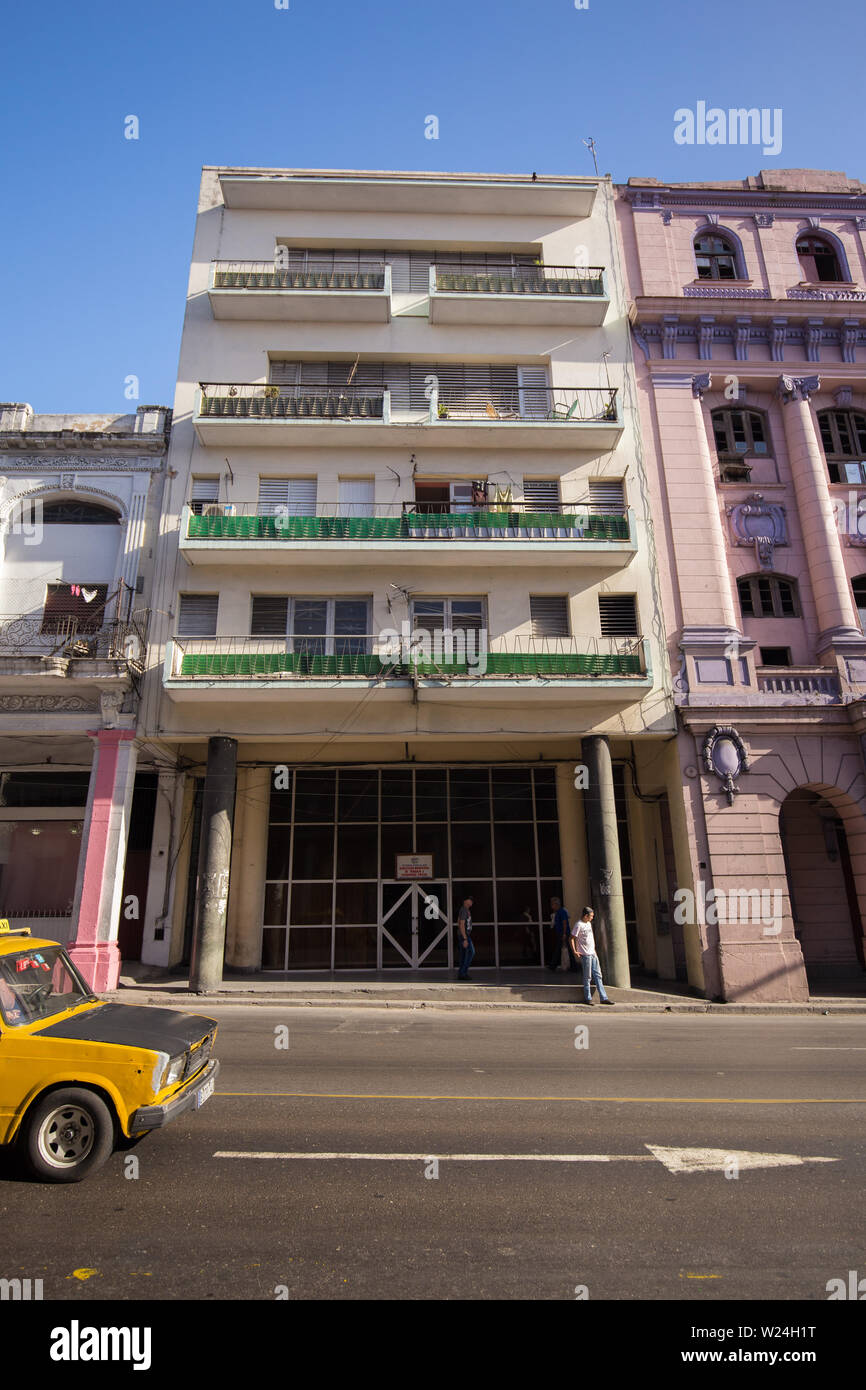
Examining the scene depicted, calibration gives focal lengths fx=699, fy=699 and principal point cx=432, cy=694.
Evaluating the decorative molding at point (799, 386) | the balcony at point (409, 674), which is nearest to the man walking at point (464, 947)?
the balcony at point (409, 674)

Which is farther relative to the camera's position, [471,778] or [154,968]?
[471,778]

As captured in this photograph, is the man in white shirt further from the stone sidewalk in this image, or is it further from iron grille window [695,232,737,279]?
iron grille window [695,232,737,279]

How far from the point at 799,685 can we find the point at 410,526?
431 inches

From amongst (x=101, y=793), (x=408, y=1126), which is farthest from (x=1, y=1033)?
(x=101, y=793)

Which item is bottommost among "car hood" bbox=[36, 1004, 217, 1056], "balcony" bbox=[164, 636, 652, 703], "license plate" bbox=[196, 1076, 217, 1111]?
"license plate" bbox=[196, 1076, 217, 1111]

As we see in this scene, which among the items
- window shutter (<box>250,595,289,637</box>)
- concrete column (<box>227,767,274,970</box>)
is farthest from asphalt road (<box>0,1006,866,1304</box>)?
window shutter (<box>250,595,289,637</box>)

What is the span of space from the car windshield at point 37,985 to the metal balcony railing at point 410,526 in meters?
12.9

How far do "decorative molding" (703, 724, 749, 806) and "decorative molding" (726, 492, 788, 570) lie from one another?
17.4ft

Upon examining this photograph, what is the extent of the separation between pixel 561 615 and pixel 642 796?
18.8 feet

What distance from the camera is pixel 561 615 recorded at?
756 inches

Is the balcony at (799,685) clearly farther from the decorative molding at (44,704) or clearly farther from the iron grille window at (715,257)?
the decorative molding at (44,704)

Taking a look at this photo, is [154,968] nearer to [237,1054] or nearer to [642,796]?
[237,1054]

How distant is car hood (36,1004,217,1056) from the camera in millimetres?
5719
